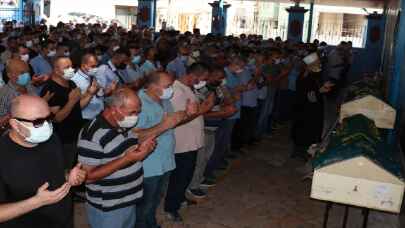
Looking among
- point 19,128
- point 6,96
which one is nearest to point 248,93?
point 6,96

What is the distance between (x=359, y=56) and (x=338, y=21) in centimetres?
946

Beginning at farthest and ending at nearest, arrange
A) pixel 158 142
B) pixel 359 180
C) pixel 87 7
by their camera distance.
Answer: pixel 87 7
pixel 158 142
pixel 359 180

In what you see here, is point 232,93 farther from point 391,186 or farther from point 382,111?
point 391,186

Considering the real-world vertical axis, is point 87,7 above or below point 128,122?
above

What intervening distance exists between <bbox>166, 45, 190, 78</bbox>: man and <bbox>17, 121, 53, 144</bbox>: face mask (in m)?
5.31

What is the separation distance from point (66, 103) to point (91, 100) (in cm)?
85

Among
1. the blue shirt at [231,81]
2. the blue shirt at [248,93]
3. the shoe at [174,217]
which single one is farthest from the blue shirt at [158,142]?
the blue shirt at [248,93]

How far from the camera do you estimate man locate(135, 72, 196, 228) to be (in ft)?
14.1

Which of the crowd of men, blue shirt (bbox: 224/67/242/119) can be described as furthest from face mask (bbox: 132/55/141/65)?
blue shirt (bbox: 224/67/242/119)

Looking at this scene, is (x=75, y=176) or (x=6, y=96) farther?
(x=6, y=96)

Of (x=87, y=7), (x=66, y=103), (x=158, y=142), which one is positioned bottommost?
(x=158, y=142)

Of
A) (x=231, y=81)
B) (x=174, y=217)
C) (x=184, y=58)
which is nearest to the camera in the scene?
(x=174, y=217)

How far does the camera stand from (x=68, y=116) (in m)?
5.02

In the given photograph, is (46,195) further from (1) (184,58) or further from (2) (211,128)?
(1) (184,58)
